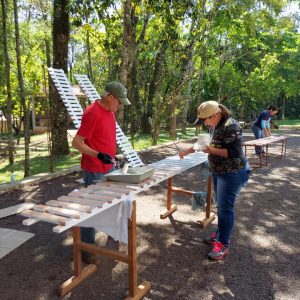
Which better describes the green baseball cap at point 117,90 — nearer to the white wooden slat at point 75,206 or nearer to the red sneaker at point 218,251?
the white wooden slat at point 75,206

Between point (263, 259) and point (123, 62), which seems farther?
point (123, 62)

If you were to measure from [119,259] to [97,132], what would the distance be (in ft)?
4.06

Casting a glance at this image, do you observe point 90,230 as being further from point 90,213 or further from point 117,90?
point 117,90

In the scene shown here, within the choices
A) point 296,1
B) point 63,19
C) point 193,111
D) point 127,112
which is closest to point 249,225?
point 63,19

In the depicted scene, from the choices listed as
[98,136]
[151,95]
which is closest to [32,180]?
[98,136]

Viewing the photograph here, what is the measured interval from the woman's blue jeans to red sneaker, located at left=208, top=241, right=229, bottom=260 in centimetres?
11

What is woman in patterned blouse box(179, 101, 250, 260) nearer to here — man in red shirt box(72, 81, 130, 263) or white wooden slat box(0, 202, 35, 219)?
man in red shirt box(72, 81, 130, 263)

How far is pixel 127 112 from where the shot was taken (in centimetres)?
1905

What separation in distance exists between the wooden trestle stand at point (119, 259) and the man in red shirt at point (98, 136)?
0.24 metres

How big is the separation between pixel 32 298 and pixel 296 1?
22.8 meters

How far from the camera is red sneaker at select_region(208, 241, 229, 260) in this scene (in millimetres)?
3760

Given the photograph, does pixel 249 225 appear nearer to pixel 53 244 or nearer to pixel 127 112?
pixel 53 244

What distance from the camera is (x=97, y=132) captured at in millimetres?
3373

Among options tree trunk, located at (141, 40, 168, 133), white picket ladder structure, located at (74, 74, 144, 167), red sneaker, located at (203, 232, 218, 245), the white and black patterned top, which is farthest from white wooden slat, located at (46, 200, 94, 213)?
tree trunk, located at (141, 40, 168, 133)
